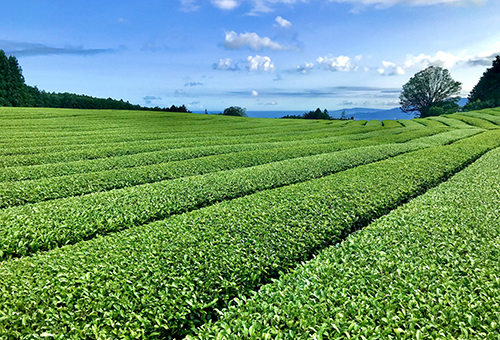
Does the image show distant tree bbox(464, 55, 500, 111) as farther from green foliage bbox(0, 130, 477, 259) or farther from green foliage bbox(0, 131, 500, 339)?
green foliage bbox(0, 131, 500, 339)

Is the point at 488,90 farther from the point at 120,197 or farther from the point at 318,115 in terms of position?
the point at 120,197

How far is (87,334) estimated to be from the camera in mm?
4016

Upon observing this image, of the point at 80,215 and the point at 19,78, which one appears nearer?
the point at 80,215

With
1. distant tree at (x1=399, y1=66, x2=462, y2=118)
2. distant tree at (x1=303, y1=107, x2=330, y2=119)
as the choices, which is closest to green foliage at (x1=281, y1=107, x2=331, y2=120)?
distant tree at (x1=303, y1=107, x2=330, y2=119)

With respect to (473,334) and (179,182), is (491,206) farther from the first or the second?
(179,182)

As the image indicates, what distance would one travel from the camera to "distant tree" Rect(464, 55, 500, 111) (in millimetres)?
65000

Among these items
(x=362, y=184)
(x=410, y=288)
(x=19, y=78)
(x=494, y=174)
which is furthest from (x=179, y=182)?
(x=19, y=78)

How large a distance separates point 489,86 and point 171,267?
93178mm

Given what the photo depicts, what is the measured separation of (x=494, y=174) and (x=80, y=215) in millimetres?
15414

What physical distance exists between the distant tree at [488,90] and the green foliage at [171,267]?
75.4 m

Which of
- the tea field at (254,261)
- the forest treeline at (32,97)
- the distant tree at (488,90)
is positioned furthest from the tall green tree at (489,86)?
the tea field at (254,261)

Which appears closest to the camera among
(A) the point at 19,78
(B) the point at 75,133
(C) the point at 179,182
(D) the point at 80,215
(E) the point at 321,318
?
(E) the point at 321,318

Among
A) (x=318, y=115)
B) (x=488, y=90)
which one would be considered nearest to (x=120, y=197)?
(x=318, y=115)

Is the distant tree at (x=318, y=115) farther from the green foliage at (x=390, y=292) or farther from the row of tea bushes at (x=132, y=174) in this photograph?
the green foliage at (x=390, y=292)
